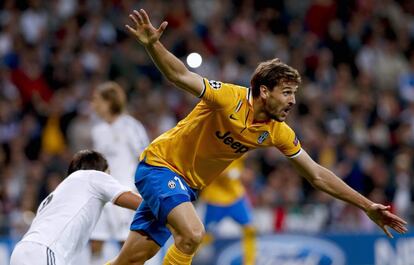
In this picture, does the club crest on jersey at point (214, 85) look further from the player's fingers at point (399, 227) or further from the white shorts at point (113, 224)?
the white shorts at point (113, 224)

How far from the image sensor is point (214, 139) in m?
7.86

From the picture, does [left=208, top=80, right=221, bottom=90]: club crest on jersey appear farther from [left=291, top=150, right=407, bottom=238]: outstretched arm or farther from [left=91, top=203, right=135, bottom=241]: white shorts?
[left=91, top=203, right=135, bottom=241]: white shorts

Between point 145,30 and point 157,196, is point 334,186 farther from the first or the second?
point 145,30

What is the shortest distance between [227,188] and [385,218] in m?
5.21

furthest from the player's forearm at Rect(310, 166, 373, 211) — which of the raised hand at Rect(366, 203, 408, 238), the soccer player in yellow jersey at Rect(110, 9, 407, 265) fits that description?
the raised hand at Rect(366, 203, 408, 238)

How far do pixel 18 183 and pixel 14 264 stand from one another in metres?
7.56

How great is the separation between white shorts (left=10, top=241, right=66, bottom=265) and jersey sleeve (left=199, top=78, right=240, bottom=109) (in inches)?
60.7

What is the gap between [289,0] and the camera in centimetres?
1966

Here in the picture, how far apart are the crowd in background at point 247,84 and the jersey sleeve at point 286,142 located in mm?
6192

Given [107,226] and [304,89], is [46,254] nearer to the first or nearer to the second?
[107,226]

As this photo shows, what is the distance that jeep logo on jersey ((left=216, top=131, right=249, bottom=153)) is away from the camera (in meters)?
7.82

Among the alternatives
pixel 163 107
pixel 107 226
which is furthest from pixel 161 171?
pixel 163 107

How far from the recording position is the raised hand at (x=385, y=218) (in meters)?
7.97

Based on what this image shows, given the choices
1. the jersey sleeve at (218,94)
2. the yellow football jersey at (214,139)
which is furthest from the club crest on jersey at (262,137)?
the jersey sleeve at (218,94)
